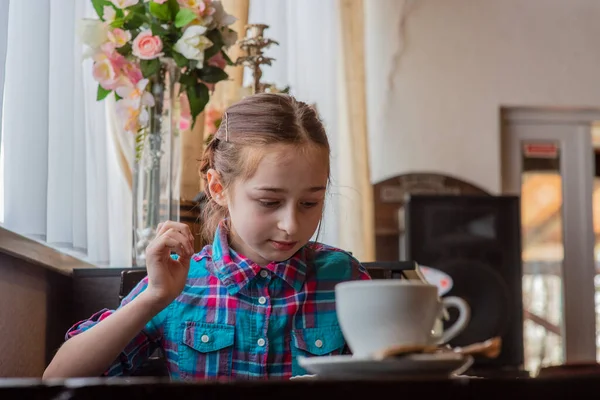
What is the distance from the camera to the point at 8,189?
150 centimetres

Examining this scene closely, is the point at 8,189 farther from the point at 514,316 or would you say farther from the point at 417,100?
the point at 417,100

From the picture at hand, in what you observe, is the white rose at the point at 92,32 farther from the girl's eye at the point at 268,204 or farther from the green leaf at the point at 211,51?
the girl's eye at the point at 268,204

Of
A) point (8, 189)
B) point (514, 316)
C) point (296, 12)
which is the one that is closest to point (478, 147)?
point (514, 316)

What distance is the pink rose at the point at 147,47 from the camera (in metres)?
1.89

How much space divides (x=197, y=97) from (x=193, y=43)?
0.49ft

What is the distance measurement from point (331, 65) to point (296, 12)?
1.02 ft

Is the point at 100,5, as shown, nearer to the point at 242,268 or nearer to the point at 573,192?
the point at 242,268

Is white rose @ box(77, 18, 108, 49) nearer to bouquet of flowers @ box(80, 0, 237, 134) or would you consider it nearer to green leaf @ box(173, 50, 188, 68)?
bouquet of flowers @ box(80, 0, 237, 134)

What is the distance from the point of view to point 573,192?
16.1ft

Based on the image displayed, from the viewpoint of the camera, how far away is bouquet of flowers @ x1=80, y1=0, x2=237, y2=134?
1920 mm

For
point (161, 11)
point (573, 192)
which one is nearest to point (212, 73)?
point (161, 11)

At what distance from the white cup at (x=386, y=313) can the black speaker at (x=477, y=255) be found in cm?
344

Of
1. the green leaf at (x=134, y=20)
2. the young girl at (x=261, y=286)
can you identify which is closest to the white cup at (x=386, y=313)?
the young girl at (x=261, y=286)

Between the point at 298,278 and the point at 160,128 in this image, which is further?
the point at 160,128
